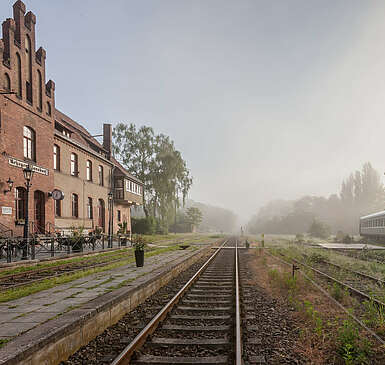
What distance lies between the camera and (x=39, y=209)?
20.8 m

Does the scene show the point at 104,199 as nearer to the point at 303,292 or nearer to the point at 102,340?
the point at 303,292

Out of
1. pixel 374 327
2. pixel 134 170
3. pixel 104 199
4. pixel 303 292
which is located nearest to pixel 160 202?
pixel 134 170

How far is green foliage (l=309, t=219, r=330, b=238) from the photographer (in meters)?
52.7

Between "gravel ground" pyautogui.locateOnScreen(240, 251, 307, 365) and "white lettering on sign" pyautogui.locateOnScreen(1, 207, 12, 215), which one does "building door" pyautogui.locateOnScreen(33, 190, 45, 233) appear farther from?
"gravel ground" pyautogui.locateOnScreen(240, 251, 307, 365)

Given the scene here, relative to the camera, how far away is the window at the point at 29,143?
64.4 feet

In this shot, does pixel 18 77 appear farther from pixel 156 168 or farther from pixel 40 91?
pixel 156 168

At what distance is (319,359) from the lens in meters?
4.39

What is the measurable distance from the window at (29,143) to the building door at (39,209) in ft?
7.61

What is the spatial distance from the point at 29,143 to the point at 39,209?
13.7 ft

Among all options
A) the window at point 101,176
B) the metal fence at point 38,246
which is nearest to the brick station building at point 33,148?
the metal fence at point 38,246

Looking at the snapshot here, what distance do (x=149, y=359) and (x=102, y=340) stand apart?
119cm

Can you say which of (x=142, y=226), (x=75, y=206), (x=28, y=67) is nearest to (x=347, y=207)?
(x=142, y=226)

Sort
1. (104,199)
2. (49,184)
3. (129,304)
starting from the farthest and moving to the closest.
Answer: (104,199)
(49,184)
(129,304)

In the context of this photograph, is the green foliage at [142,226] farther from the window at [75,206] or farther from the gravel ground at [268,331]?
the gravel ground at [268,331]
